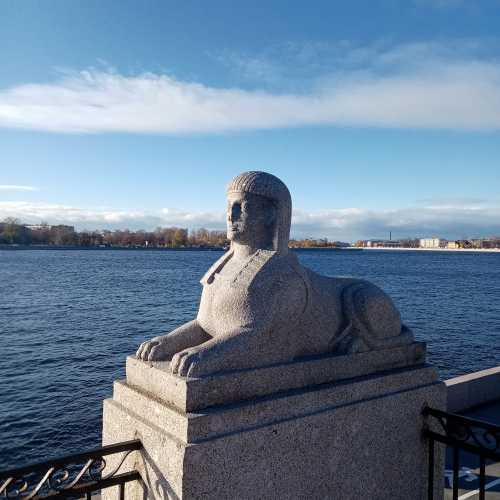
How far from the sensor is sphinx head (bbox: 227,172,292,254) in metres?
3.54

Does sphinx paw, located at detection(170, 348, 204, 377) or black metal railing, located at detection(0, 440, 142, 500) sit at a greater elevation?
sphinx paw, located at detection(170, 348, 204, 377)

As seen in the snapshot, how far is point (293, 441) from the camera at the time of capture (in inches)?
123

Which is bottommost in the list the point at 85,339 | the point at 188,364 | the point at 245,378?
the point at 85,339

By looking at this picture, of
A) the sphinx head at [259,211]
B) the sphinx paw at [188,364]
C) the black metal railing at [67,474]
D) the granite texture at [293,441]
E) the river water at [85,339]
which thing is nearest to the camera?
the black metal railing at [67,474]

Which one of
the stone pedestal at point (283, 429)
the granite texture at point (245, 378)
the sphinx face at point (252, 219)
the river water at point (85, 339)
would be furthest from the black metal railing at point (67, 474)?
the river water at point (85, 339)

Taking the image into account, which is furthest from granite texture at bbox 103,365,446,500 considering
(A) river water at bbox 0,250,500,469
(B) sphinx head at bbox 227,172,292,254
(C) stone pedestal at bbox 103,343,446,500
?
(A) river water at bbox 0,250,500,469

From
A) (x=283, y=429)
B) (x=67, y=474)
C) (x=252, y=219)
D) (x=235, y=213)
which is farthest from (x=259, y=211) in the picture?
(x=67, y=474)

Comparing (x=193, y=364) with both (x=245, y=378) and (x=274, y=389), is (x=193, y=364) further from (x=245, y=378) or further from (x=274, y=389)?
Answer: (x=274, y=389)

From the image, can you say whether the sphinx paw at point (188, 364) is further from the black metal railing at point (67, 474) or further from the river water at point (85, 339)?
the river water at point (85, 339)

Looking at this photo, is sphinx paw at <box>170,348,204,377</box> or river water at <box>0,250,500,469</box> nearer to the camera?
sphinx paw at <box>170,348,204,377</box>

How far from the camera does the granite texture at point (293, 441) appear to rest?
2.77 meters

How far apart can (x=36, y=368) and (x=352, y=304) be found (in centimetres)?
1263

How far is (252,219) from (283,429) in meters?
1.49

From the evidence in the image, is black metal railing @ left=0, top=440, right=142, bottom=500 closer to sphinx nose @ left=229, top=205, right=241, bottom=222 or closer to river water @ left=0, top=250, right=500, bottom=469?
sphinx nose @ left=229, top=205, right=241, bottom=222
